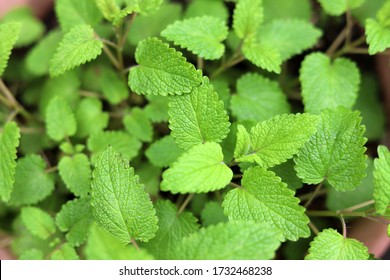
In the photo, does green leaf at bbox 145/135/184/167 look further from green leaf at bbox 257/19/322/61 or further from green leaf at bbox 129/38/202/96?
green leaf at bbox 257/19/322/61

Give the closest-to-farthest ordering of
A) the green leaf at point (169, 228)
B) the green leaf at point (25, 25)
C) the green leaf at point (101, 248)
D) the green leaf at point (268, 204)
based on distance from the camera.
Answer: the green leaf at point (101, 248) < the green leaf at point (268, 204) < the green leaf at point (169, 228) < the green leaf at point (25, 25)

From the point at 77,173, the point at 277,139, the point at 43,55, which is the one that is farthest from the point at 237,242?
the point at 43,55

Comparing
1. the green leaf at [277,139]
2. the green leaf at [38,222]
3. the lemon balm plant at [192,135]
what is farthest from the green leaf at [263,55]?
the green leaf at [38,222]

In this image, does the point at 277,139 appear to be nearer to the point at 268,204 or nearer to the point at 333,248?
the point at 268,204

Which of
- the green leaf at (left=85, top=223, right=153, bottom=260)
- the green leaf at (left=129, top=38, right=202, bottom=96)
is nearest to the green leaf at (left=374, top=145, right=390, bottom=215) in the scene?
the green leaf at (left=129, top=38, right=202, bottom=96)

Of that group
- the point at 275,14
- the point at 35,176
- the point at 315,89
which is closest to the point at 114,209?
the point at 35,176

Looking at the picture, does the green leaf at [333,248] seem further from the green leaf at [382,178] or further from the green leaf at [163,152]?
the green leaf at [163,152]

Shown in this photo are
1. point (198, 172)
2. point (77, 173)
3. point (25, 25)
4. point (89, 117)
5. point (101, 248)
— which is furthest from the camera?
point (25, 25)

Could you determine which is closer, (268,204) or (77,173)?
(268,204)
